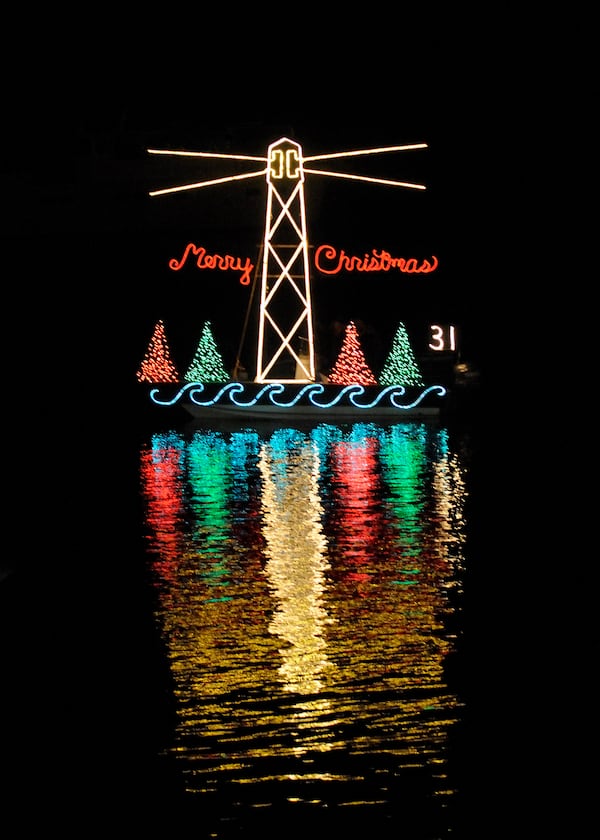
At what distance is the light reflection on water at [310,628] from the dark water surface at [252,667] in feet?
0.05

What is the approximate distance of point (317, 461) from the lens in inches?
768

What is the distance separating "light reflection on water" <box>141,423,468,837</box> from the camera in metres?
6.00

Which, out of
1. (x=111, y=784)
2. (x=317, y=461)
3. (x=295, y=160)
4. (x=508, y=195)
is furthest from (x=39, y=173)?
(x=111, y=784)

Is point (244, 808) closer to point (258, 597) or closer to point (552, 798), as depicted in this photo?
point (552, 798)

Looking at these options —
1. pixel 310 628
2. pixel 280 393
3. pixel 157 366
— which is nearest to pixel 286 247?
pixel 280 393

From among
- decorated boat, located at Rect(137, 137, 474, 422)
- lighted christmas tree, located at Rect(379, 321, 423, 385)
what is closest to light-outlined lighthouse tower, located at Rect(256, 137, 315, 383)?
decorated boat, located at Rect(137, 137, 474, 422)

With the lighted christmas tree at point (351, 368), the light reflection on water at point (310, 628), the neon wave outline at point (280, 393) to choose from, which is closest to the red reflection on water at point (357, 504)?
the light reflection on water at point (310, 628)

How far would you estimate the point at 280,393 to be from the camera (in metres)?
28.3

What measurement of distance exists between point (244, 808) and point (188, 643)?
9.10ft

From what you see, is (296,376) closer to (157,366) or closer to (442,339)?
(157,366)

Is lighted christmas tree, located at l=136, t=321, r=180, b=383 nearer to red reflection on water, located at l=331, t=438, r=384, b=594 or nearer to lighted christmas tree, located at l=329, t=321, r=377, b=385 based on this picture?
lighted christmas tree, located at l=329, t=321, r=377, b=385

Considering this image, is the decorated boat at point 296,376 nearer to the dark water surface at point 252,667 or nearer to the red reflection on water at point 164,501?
the red reflection on water at point 164,501

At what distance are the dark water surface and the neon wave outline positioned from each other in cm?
1283

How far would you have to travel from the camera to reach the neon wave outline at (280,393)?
28.0m
